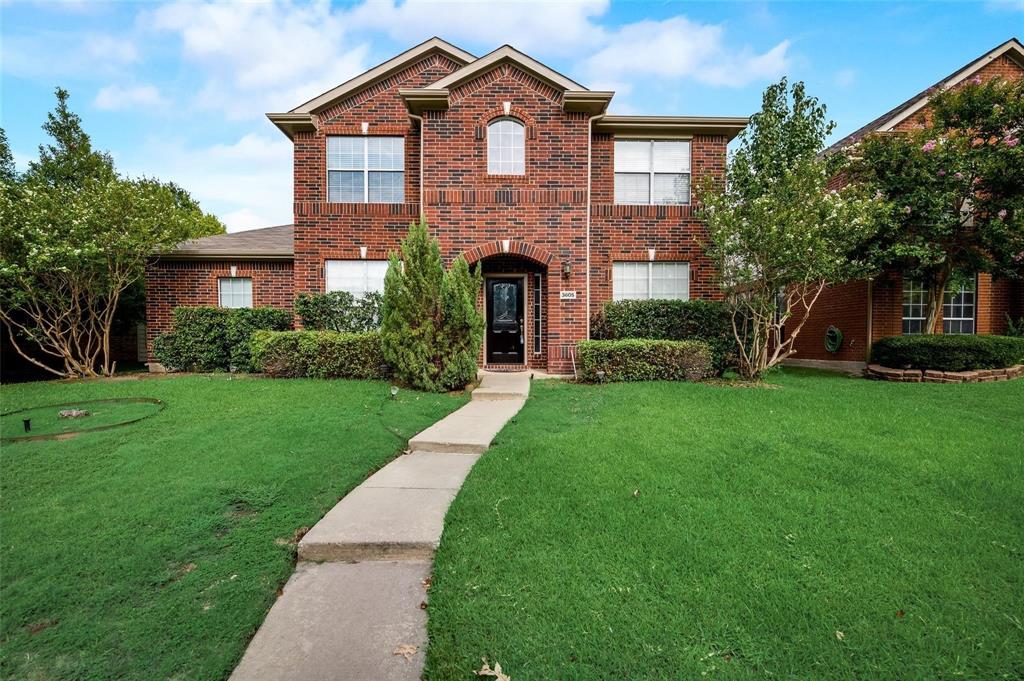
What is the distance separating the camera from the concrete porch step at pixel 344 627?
188cm

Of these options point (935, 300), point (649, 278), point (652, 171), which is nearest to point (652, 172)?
point (652, 171)

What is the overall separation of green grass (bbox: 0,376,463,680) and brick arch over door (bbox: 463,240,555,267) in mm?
5020

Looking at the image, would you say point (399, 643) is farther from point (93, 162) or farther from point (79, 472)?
point (93, 162)

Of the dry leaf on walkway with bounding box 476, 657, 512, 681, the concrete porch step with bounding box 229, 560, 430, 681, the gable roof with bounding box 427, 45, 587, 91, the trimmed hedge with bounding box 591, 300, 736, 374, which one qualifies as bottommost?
the concrete porch step with bounding box 229, 560, 430, 681

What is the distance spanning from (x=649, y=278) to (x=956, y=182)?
6495 mm

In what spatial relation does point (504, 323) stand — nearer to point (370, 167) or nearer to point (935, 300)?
point (370, 167)

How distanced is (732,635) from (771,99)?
12.1 metres

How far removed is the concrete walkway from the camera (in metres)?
1.91

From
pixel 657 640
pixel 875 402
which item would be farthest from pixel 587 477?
pixel 875 402

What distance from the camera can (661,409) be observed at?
20.8 ft

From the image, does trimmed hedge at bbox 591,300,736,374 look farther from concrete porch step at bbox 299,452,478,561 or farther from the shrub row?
the shrub row

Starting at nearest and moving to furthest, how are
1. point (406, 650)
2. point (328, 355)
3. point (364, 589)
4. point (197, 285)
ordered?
point (406, 650)
point (364, 589)
point (328, 355)
point (197, 285)

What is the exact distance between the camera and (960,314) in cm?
1220

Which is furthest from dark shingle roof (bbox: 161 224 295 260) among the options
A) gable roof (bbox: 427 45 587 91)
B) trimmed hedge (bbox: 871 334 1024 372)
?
trimmed hedge (bbox: 871 334 1024 372)
